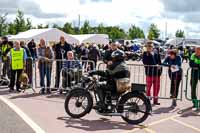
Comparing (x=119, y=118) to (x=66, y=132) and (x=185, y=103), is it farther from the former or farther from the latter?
(x=185, y=103)

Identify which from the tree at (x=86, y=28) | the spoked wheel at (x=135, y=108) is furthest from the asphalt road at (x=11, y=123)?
the tree at (x=86, y=28)

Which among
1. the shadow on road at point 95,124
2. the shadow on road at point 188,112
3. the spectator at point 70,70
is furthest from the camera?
the spectator at point 70,70

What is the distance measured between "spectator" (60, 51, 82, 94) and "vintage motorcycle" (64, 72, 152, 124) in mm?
3218

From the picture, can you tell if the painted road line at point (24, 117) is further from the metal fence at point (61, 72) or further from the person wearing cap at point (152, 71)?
the person wearing cap at point (152, 71)

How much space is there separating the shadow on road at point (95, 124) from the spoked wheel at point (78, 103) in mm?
223

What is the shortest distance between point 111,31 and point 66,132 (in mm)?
90651

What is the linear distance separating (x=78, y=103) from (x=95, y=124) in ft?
2.56

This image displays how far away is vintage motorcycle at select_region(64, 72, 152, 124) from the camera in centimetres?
910

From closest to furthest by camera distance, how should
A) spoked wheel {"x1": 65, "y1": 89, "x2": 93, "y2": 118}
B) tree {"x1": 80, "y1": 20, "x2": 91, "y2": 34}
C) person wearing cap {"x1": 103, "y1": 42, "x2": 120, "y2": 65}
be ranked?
spoked wheel {"x1": 65, "y1": 89, "x2": 93, "y2": 118}, person wearing cap {"x1": 103, "y1": 42, "x2": 120, "y2": 65}, tree {"x1": 80, "y1": 20, "x2": 91, "y2": 34}

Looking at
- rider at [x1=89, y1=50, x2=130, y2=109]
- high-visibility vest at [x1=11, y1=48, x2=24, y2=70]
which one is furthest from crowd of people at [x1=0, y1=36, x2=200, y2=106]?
rider at [x1=89, y1=50, x2=130, y2=109]

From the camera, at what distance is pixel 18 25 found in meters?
69.9

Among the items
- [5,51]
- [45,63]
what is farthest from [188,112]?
[5,51]

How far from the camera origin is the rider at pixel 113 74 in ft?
30.2

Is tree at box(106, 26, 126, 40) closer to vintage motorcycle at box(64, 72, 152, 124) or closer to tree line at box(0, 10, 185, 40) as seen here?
tree line at box(0, 10, 185, 40)
